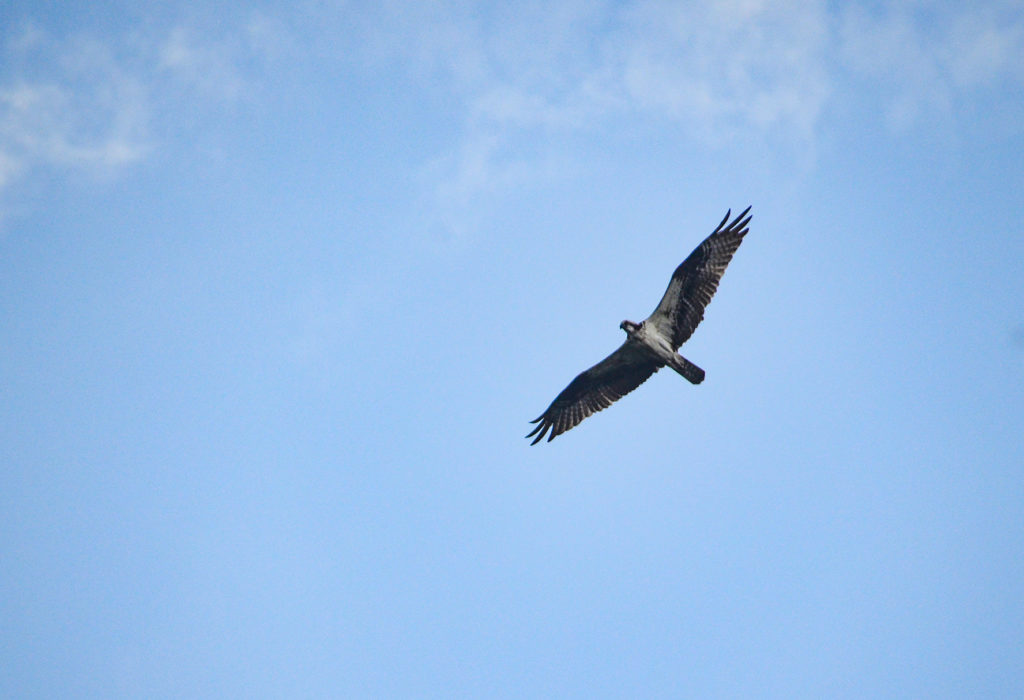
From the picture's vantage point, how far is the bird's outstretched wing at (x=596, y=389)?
1759 centimetres

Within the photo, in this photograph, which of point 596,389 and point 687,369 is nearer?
point 687,369

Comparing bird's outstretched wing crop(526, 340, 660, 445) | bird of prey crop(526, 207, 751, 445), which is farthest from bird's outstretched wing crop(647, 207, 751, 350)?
bird's outstretched wing crop(526, 340, 660, 445)

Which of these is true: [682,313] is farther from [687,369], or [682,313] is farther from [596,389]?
[596,389]

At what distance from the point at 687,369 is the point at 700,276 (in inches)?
75.3

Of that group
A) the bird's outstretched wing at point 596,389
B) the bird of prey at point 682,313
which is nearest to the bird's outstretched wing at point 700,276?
the bird of prey at point 682,313

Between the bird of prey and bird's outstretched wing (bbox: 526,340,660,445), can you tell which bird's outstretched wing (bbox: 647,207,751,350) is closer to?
the bird of prey

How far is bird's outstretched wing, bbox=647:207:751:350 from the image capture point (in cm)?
1658

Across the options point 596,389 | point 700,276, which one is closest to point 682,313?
point 700,276

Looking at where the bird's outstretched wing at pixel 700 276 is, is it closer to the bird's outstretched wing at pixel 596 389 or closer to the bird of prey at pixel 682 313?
the bird of prey at pixel 682 313

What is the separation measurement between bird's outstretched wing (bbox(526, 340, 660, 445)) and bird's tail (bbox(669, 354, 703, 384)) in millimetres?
611

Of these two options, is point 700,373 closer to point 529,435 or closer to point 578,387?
point 578,387

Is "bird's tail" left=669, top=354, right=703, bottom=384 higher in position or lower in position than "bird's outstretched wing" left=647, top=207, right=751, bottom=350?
lower

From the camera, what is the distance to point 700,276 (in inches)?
655

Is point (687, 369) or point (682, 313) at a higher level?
point (682, 313)
